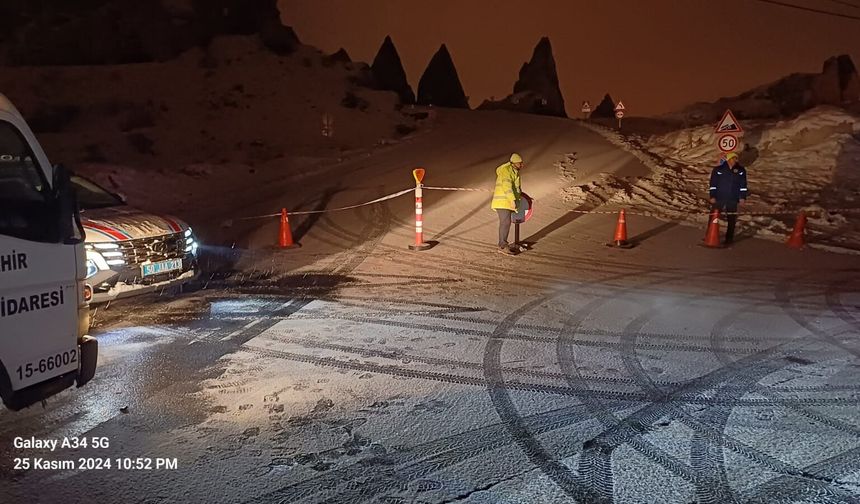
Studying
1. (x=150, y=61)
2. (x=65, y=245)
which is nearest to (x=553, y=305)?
(x=65, y=245)

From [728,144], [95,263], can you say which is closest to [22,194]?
[95,263]

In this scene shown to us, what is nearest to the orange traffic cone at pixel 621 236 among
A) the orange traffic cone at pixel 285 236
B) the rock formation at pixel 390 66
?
the orange traffic cone at pixel 285 236

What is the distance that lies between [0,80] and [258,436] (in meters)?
43.0

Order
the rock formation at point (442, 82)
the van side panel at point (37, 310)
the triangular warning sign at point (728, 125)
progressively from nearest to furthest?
the van side panel at point (37, 310) → the triangular warning sign at point (728, 125) → the rock formation at point (442, 82)

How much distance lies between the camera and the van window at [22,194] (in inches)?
148

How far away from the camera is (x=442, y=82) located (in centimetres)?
8181

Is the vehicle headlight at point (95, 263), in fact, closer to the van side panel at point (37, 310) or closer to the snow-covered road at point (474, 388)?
the snow-covered road at point (474, 388)

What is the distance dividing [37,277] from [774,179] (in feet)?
62.3

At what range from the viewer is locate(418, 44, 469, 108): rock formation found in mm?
81438

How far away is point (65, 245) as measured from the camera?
4.05 m

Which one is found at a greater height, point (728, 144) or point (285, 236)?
point (728, 144)

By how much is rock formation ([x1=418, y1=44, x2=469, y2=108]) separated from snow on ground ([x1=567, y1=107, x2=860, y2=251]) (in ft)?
194

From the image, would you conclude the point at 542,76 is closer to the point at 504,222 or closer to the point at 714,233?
the point at 714,233

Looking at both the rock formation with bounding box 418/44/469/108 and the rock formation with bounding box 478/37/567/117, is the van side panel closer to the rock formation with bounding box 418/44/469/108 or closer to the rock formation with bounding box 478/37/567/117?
the rock formation with bounding box 418/44/469/108
